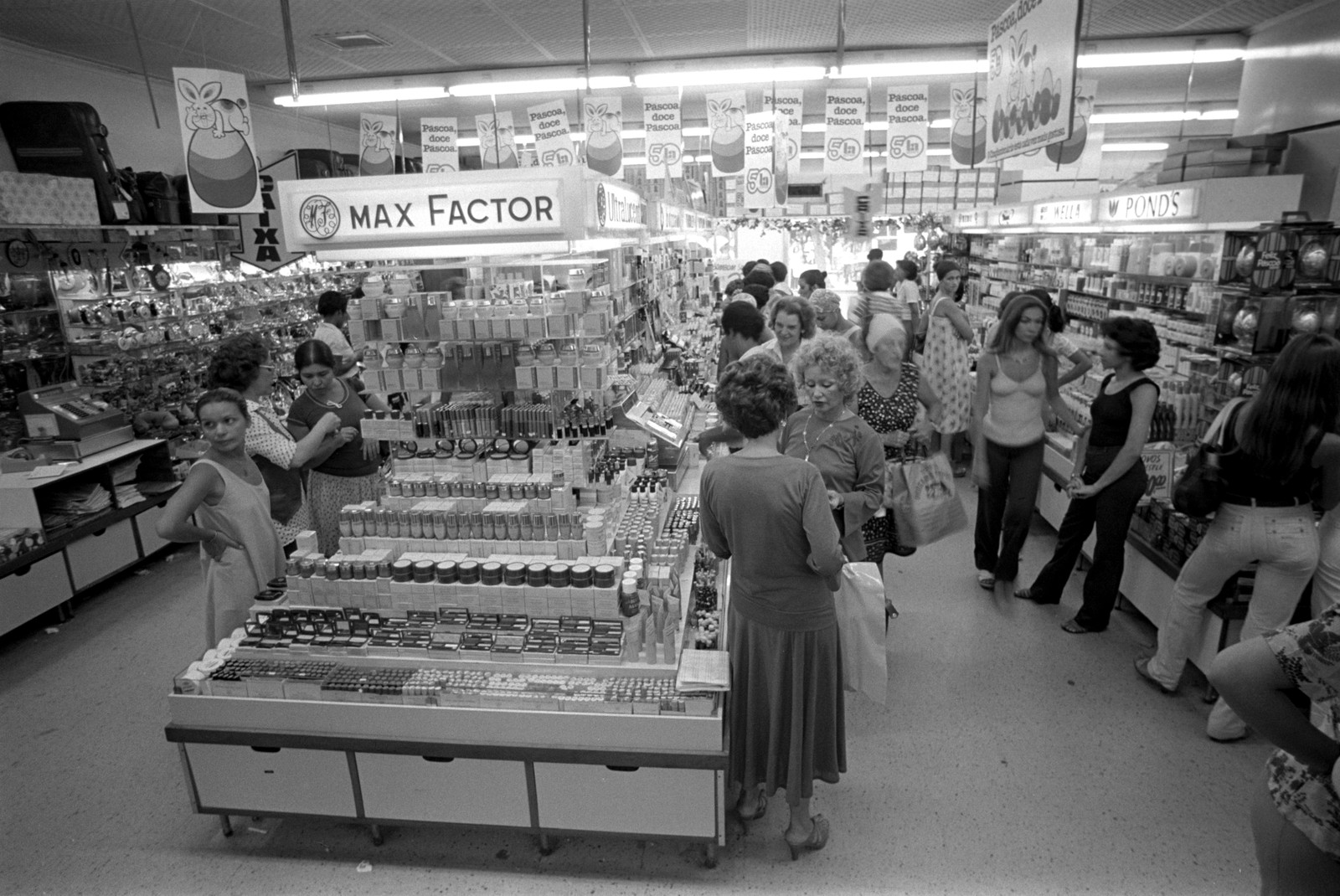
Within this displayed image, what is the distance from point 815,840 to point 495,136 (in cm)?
1045

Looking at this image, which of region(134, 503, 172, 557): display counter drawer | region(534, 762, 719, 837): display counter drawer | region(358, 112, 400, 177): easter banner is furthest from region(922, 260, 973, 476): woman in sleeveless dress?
region(358, 112, 400, 177): easter banner

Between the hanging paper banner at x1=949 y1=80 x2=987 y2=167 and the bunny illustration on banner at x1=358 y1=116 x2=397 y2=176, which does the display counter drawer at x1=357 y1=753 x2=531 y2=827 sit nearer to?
the hanging paper banner at x1=949 y1=80 x2=987 y2=167

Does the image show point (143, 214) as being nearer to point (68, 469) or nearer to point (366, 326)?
point (68, 469)

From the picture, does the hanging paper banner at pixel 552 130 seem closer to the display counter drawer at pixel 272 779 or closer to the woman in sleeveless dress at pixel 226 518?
the woman in sleeveless dress at pixel 226 518

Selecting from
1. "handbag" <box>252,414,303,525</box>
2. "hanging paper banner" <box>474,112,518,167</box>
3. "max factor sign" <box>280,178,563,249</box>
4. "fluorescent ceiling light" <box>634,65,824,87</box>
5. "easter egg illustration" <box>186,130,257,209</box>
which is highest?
"fluorescent ceiling light" <box>634,65,824,87</box>

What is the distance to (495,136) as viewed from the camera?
11.0 m

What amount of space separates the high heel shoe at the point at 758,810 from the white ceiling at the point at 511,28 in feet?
24.4

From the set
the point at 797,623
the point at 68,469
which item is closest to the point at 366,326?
the point at 797,623

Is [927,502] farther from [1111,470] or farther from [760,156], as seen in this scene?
[760,156]

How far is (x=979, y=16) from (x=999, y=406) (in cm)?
598

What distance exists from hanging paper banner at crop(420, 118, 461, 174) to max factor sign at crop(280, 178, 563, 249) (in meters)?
7.66

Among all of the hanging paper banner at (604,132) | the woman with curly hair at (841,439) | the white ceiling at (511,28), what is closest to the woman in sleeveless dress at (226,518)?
the woman with curly hair at (841,439)

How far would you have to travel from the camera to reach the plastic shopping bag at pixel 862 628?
3057mm

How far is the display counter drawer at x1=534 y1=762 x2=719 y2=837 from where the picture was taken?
9.16 feet
